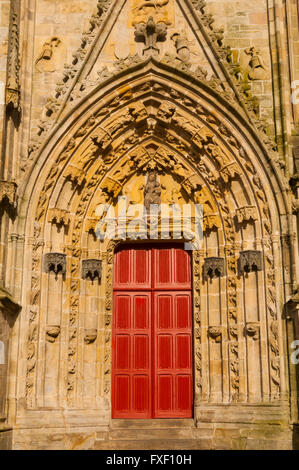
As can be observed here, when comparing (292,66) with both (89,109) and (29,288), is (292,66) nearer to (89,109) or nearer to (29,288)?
(89,109)

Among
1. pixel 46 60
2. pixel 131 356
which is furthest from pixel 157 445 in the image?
pixel 46 60

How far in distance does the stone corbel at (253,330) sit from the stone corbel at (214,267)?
1085 mm

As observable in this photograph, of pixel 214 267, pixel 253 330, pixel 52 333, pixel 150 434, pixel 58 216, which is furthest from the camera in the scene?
pixel 214 267

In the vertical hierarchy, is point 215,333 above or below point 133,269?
below

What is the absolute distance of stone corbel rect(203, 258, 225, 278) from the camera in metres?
11.0

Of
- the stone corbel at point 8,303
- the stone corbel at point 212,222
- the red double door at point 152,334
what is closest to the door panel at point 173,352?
the red double door at point 152,334

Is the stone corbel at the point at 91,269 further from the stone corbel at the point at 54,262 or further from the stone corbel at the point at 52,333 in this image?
the stone corbel at the point at 52,333

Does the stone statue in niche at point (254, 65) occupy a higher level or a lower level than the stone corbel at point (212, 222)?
higher

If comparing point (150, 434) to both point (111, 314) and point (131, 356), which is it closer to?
point (131, 356)

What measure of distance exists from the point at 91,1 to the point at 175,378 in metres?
7.08

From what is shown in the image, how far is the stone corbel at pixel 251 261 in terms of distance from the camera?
34.3 ft

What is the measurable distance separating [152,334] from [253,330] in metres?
2.00

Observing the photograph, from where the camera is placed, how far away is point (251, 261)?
10.5 meters

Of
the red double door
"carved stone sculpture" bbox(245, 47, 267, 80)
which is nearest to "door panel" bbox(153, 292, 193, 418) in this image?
the red double door
